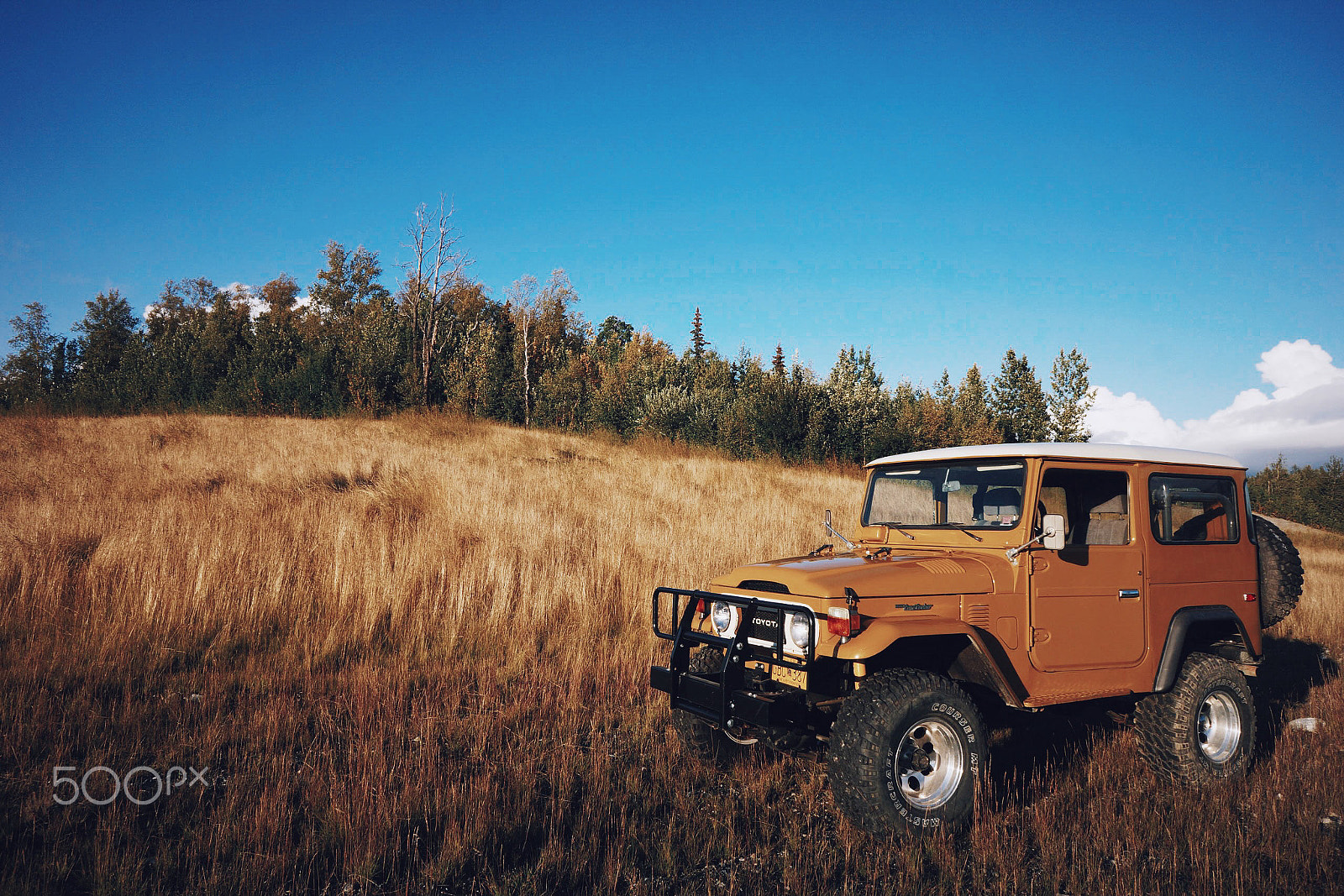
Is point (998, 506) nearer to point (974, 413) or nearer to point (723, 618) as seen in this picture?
point (723, 618)

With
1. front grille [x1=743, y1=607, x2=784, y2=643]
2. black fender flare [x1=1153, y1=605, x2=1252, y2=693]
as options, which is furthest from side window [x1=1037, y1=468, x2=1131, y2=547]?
front grille [x1=743, y1=607, x2=784, y2=643]

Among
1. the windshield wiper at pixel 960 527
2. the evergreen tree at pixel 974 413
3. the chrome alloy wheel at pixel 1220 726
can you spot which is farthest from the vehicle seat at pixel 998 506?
the evergreen tree at pixel 974 413

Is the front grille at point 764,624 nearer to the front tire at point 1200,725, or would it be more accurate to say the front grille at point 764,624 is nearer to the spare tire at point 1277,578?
the front tire at point 1200,725

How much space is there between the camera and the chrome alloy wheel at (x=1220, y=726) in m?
4.64

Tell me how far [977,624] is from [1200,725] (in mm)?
2327

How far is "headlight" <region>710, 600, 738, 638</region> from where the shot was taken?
163 inches

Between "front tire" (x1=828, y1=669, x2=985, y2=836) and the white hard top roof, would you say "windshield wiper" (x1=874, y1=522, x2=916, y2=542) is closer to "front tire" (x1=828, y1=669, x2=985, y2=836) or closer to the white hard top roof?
the white hard top roof

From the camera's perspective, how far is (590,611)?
7.87 metres

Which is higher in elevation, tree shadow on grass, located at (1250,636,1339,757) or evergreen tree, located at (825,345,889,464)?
evergreen tree, located at (825,345,889,464)

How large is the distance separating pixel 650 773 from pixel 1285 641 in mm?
9723


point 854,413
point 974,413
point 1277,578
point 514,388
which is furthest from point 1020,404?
point 1277,578

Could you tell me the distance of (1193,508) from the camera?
5047 millimetres

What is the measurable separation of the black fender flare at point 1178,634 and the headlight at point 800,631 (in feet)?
8.48

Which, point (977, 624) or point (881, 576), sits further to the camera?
point (977, 624)
